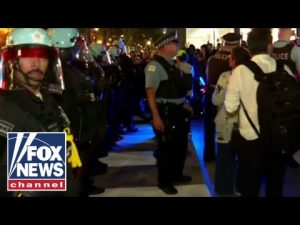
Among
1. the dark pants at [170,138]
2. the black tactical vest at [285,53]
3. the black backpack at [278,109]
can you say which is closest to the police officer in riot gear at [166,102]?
the dark pants at [170,138]

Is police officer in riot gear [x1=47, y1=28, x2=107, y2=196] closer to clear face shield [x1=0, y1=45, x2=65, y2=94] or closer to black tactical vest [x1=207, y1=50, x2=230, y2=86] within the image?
black tactical vest [x1=207, y1=50, x2=230, y2=86]

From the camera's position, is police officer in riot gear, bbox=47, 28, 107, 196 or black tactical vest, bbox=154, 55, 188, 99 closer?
police officer in riot gear, bbox=47, 28, 107, 196

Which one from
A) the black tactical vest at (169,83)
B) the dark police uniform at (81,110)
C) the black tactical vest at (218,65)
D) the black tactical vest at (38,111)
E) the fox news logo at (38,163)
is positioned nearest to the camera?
the black tactical vest at (38,111)

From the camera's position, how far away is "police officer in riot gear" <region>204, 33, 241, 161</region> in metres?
6.31

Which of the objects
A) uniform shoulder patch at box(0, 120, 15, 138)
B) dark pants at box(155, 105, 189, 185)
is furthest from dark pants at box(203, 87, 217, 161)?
uniform shoulder patch at box(0, 120, 15, 138)

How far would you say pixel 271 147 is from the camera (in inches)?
174

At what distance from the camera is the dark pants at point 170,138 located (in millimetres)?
6219

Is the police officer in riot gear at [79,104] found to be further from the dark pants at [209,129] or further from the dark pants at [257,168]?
the dark pants at [209,129]

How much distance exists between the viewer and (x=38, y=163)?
126 inches

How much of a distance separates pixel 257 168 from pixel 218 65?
2.25 meters

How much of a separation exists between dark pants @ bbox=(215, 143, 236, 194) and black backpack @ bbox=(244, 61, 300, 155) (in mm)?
1443

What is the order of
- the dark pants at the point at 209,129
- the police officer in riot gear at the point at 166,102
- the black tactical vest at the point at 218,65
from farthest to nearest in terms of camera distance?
the dark pants at the point at 209,129 → the black tactical vest at the point at 218,65 → the police officer in riot gear at the point at 166,102
